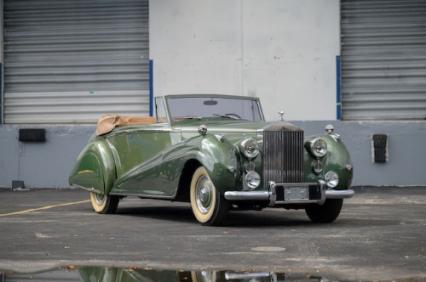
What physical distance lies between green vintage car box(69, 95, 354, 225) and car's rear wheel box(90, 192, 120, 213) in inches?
0.7

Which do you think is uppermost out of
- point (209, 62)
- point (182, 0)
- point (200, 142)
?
point (182, 0)

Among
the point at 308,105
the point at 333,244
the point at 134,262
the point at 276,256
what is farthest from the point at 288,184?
the point at 308,105

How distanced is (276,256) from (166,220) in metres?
3.58

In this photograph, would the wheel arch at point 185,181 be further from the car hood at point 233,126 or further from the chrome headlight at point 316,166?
the chrome headlight at point 316,166

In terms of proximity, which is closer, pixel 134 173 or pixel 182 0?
pixel 134 173

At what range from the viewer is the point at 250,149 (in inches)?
372

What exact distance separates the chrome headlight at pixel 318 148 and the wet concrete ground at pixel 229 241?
80 cm

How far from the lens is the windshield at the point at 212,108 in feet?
36.6

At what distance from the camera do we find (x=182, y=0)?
18594 millimetres

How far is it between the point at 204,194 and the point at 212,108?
6.14 feet

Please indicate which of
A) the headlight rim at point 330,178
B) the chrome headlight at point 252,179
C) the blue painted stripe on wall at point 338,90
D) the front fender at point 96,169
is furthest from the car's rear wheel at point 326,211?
the blue painted stripe on wall at point 338,90

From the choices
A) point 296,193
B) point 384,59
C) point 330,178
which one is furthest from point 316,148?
point 384,59

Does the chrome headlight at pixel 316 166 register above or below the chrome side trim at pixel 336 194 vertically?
above

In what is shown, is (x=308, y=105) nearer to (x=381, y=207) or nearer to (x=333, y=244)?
(x=381, y=207)
